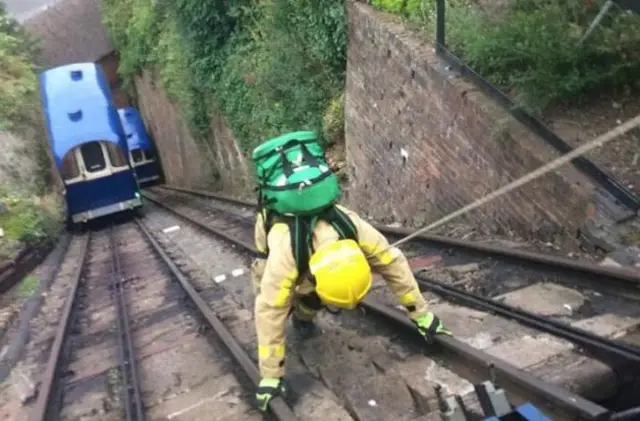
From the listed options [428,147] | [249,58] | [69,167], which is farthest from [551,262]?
[69,167]

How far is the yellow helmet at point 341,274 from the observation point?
3.96 meters

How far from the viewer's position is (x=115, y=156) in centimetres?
1862

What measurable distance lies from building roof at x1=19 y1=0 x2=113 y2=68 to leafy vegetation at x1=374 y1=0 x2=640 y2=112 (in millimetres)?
28477

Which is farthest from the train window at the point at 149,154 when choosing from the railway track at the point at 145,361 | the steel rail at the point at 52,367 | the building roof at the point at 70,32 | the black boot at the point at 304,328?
the black boot at the point at 304,328

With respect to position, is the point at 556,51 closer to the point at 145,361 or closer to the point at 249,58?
the point at 145,361

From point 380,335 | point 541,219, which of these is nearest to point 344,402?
point 380,335

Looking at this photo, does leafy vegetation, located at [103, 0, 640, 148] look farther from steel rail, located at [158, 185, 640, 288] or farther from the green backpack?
the green backpack

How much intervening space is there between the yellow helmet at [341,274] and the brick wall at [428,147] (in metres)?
2.43

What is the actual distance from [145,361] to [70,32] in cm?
3105

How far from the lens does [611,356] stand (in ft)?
12.9

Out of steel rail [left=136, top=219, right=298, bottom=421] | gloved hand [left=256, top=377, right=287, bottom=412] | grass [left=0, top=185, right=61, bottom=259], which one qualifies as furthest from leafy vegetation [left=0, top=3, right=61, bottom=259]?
gloved hand [left=256, top=377, right=287, bottom=412]

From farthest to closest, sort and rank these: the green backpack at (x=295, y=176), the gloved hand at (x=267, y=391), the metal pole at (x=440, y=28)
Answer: the metal pole at (x=440, y=28)
the gloved hand at (x=267, y=391)
the green backpack at (x=295, y=176)

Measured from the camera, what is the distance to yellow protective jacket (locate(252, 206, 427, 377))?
4172 mm

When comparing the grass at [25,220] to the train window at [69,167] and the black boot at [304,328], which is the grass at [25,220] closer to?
the train window at [69,167]
